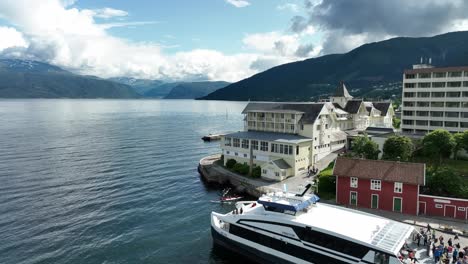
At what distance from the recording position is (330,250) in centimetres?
3014

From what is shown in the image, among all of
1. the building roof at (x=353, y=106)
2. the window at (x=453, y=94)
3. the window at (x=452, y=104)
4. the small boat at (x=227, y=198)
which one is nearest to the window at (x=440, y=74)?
the window at (x=453, y=94)

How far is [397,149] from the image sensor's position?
58000 millimetres

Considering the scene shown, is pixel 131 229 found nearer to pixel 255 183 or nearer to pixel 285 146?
pixel 255 183

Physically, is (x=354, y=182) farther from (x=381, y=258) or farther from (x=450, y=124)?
(x=450, y=124)

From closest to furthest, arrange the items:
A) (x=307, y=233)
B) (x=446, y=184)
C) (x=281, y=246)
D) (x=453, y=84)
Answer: (x=307, y=233) < (x=281, y=246) < (x=446, y=184) < (x=453, y=84)

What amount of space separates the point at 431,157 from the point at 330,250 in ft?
141

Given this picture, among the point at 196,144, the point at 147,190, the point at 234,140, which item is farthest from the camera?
the point at 196,144

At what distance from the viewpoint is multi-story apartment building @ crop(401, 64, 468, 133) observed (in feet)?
254

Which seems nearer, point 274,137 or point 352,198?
point 352,198

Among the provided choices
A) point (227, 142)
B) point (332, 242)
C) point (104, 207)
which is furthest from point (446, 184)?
point (104, 207)

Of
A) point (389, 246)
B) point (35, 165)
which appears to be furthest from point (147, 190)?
point (389, 246)

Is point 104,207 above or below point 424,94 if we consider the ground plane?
below

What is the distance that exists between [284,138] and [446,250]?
3735cm

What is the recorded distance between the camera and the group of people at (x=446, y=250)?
97.5 feet
